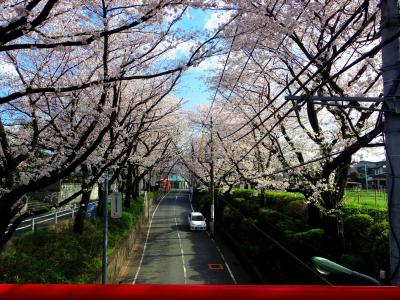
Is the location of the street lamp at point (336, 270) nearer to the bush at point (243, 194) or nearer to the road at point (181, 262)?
the road at point (181, 262)

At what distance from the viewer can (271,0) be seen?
759 cm

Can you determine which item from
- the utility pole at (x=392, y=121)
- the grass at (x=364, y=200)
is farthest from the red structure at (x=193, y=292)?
the grass at (x=364, y=200)

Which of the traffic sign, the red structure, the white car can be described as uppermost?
the red structure

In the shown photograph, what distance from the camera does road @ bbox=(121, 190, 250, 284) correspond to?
19464mm

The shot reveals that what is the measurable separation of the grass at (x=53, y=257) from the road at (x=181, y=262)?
12.0 feet

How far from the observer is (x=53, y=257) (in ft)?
43.5

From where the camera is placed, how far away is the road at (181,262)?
19464 mm

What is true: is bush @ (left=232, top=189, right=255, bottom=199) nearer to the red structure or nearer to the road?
the road

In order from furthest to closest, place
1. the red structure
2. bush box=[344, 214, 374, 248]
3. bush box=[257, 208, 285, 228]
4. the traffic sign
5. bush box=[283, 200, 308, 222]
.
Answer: bush box=[283, 200, 308, 222], bush box=[257, 208, 285, 228], the traffic sign, bush box=[344, 214, 374, 248], the red structure

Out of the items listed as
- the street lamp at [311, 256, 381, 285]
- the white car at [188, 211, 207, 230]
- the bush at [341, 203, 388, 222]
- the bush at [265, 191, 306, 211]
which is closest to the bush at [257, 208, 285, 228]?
the bush at [265, 191, 306, 211]

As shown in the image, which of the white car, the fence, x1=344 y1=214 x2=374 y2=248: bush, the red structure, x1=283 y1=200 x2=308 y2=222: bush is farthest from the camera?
the white car

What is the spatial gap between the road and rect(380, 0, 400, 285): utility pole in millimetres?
15945

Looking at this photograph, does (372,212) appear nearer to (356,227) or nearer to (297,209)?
(356,227)

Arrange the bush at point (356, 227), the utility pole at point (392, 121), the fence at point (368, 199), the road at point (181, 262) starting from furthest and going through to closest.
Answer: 1. the fence at point (368, 199)
2. the road at point (181, 262)
3. the bush at point (356, 227)
4. the utility pole at point (392, 121)
